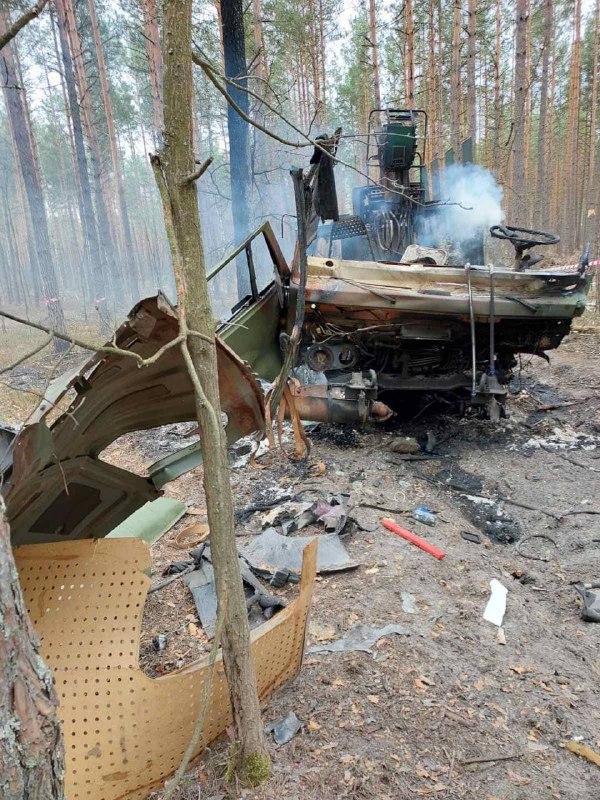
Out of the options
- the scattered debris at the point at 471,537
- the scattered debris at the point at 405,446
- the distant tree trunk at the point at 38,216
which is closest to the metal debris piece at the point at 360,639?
the scattered debris at the point at 471,537

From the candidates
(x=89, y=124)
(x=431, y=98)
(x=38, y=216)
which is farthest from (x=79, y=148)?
(x=431, y=98)

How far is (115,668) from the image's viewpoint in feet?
6.56

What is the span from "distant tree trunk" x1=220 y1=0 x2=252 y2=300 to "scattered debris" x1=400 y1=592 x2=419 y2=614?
6.90 m

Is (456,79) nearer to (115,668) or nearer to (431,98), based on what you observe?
(431,98)

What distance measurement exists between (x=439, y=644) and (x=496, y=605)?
600 millimetres

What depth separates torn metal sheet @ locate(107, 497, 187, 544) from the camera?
4066 millimetres

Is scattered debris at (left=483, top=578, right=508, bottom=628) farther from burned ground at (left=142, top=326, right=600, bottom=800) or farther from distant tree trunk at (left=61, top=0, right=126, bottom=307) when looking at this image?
distant tree trunk at (left=61, top=0, right=126, bottom=307)

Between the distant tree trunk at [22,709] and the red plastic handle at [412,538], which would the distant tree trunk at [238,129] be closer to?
the red plastic handle at [412,538]

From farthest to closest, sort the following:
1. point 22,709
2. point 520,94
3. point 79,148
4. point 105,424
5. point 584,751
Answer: point 79,148 → point 520,94 → point 105,424 → point 584,751 → point 22,709

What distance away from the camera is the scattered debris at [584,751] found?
6.78 feet

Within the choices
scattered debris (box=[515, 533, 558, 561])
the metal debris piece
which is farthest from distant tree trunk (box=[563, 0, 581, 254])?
the metal debris piece

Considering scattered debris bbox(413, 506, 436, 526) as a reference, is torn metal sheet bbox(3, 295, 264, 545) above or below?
above

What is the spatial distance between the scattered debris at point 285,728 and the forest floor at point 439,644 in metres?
0.03

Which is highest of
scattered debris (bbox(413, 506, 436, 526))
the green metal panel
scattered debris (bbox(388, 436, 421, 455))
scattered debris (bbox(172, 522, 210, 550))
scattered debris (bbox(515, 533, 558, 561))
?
the green metal panel
